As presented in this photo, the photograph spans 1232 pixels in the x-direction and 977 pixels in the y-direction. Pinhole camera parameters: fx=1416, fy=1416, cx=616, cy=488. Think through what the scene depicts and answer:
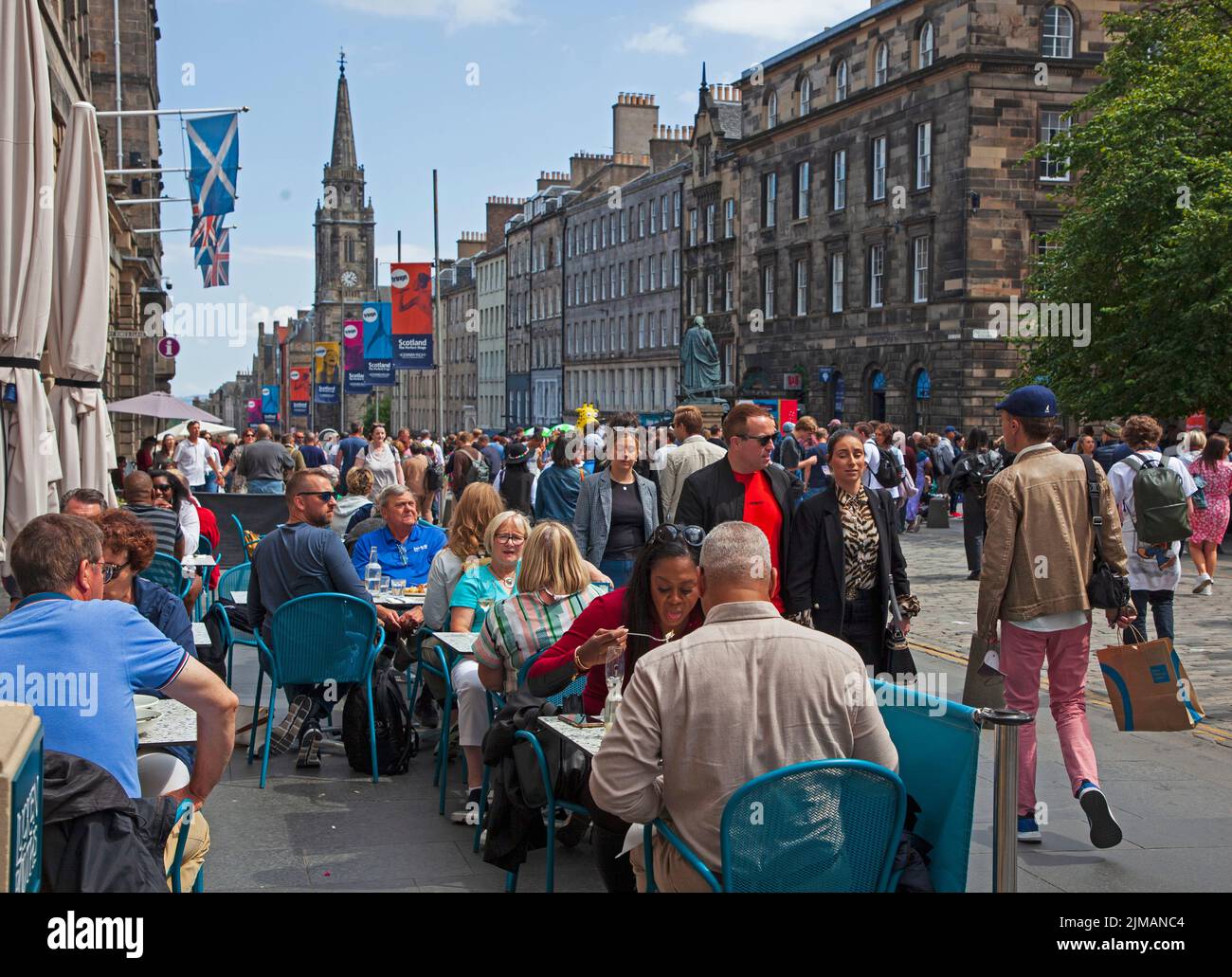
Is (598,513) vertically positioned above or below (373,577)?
above

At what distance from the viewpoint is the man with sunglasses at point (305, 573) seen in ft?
27.2

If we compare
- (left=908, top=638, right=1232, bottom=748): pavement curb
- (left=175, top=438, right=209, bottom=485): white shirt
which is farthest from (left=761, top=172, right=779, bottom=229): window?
(left=908, top=638, right=1232, bottom=748): pavement curb

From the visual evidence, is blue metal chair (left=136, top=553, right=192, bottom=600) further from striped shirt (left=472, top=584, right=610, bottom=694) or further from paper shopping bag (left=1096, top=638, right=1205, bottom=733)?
paper shopping bag (left=1096, top=638, right=1205, bottom=733)

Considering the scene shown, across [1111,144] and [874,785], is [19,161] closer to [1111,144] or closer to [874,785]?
[874,785]

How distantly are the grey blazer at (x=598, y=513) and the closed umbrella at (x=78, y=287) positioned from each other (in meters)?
3.59

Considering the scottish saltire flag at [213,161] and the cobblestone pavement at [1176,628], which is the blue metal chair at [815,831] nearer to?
the cobblestone pavement at [1176,628]

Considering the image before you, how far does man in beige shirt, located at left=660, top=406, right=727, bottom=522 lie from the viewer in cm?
1050

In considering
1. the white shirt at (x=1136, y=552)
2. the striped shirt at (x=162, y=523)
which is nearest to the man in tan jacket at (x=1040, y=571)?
the white shirt at (x=1136, y=552)

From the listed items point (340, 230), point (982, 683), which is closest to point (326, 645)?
point (982, 683)

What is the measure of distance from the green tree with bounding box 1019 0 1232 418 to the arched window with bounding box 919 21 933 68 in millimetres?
13278

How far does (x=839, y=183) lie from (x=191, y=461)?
104 ft

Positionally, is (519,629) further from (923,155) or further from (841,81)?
(841,81)

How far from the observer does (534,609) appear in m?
6.67
